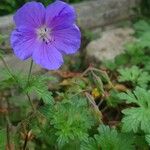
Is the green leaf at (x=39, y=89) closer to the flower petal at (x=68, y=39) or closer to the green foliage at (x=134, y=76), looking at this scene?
the flower petal at (x=68, y=39)

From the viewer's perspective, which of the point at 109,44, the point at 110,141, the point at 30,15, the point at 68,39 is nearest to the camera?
the point at 30,15

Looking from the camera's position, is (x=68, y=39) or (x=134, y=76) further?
(x=134, y=76)

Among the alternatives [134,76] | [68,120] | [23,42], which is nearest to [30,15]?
[23,42]

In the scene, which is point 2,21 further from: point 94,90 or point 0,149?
point 0,149

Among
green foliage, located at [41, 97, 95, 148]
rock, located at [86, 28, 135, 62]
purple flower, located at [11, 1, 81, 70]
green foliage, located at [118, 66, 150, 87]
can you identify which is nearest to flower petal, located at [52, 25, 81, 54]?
purple flower, located at [11, 1, 81, 70]

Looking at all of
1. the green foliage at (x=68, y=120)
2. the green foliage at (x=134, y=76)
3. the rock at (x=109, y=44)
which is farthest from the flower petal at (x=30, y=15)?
the rock at (x=109, y=44)

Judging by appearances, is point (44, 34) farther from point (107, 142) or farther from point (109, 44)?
point (109, 44)
